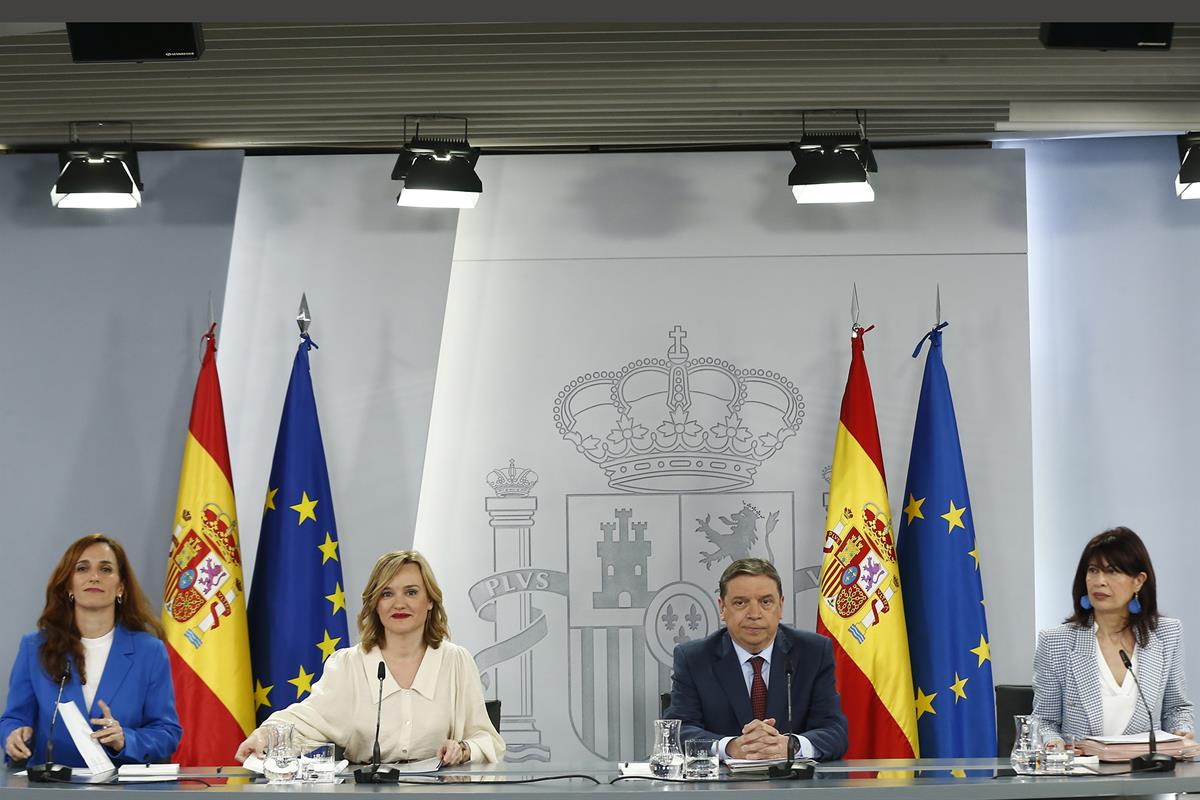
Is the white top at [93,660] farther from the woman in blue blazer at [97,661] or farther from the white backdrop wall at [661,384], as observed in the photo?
the white backdrop wall at [661,384]

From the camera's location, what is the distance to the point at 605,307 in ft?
19.6

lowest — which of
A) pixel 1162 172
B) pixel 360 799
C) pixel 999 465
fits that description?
pixel 360 799

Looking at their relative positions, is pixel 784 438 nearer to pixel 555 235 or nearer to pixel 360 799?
pixel 555 235

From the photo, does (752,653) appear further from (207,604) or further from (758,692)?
(207,604)

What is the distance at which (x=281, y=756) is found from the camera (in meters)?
3.57

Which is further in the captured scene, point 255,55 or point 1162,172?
point 1162,172

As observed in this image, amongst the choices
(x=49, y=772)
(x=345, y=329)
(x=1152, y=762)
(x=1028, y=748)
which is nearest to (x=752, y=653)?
(x=1028, y=748)

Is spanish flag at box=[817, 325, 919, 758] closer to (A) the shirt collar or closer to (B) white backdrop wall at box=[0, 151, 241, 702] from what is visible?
(A) the shirt collar

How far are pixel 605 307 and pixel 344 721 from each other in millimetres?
2423

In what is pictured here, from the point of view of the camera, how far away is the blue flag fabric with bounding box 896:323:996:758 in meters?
5.43

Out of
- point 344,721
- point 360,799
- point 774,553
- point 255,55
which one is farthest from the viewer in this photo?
point 774,553

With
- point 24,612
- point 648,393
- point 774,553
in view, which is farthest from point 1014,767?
point 24,612

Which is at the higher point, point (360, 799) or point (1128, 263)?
point (1128, 263)

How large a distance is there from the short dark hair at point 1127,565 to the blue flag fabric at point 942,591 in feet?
3.53
